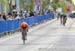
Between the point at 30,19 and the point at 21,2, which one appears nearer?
the point at 30,19

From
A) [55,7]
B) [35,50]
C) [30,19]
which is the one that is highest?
[35,50]

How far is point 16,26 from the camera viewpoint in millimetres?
36219

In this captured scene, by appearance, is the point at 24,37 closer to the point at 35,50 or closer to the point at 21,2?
the point at 35,50

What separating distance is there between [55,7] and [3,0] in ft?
238

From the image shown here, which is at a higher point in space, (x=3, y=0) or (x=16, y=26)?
(x=3, y=0)

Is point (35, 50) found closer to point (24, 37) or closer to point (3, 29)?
point (24, 37)

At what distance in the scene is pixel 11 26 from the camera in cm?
3384

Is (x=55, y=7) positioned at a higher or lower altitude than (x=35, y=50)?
lower

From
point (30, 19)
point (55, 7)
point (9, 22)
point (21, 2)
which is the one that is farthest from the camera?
point (55, 7)

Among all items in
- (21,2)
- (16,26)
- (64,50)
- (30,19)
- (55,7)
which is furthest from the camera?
(55,7)

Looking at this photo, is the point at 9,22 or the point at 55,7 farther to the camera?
the point at 55,7

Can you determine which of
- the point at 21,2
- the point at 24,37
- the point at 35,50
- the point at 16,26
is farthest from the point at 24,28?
the point at 21,2

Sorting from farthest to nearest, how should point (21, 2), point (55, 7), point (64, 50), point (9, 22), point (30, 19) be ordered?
point (55, 7) < point (21, 2) < point (30, 19) < point (9, 22) < point (64, 50)

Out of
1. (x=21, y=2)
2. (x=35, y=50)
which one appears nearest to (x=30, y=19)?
(x=21, y=2)
